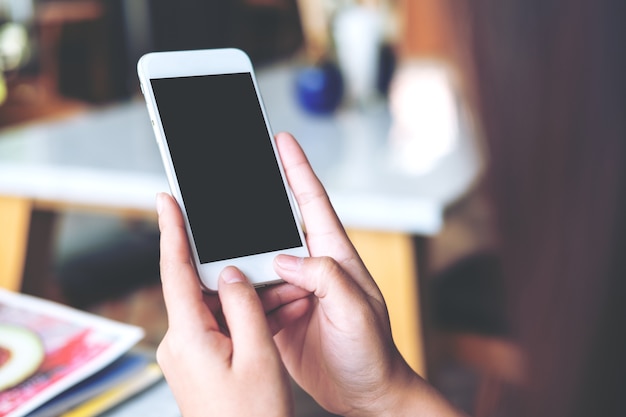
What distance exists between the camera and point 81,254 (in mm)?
1653

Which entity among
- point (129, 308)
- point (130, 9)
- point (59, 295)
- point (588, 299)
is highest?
point (588, 299)

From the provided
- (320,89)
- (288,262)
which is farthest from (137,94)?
(288,262)

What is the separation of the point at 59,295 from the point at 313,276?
1114mm

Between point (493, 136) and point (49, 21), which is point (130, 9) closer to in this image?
point (49, 21)

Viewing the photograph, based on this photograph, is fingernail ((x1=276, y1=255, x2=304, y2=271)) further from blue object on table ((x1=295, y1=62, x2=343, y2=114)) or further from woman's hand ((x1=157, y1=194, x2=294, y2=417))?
blue object on table ((x1=295, y1=62, x2=343, y2=114))

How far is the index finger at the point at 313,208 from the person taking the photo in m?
0.67

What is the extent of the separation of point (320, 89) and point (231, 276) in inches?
43.7

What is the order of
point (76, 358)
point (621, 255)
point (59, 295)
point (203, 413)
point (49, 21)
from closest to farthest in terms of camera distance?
point (621, 255) → point (203, 413) → point (76, 358) → point (59, 295) → point (49, 21)

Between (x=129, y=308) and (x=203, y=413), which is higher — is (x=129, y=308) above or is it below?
below

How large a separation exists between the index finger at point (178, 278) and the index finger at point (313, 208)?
0.13 metres

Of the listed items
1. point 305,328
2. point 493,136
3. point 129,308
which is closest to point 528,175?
point 493,136

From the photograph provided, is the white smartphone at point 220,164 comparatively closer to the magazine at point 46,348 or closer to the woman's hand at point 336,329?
the woman's hand at point 336,329

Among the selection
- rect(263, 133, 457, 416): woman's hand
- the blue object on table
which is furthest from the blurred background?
rect(263, 133, 457, 416): woman's hand

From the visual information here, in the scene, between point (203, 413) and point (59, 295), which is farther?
point (59, 295)
